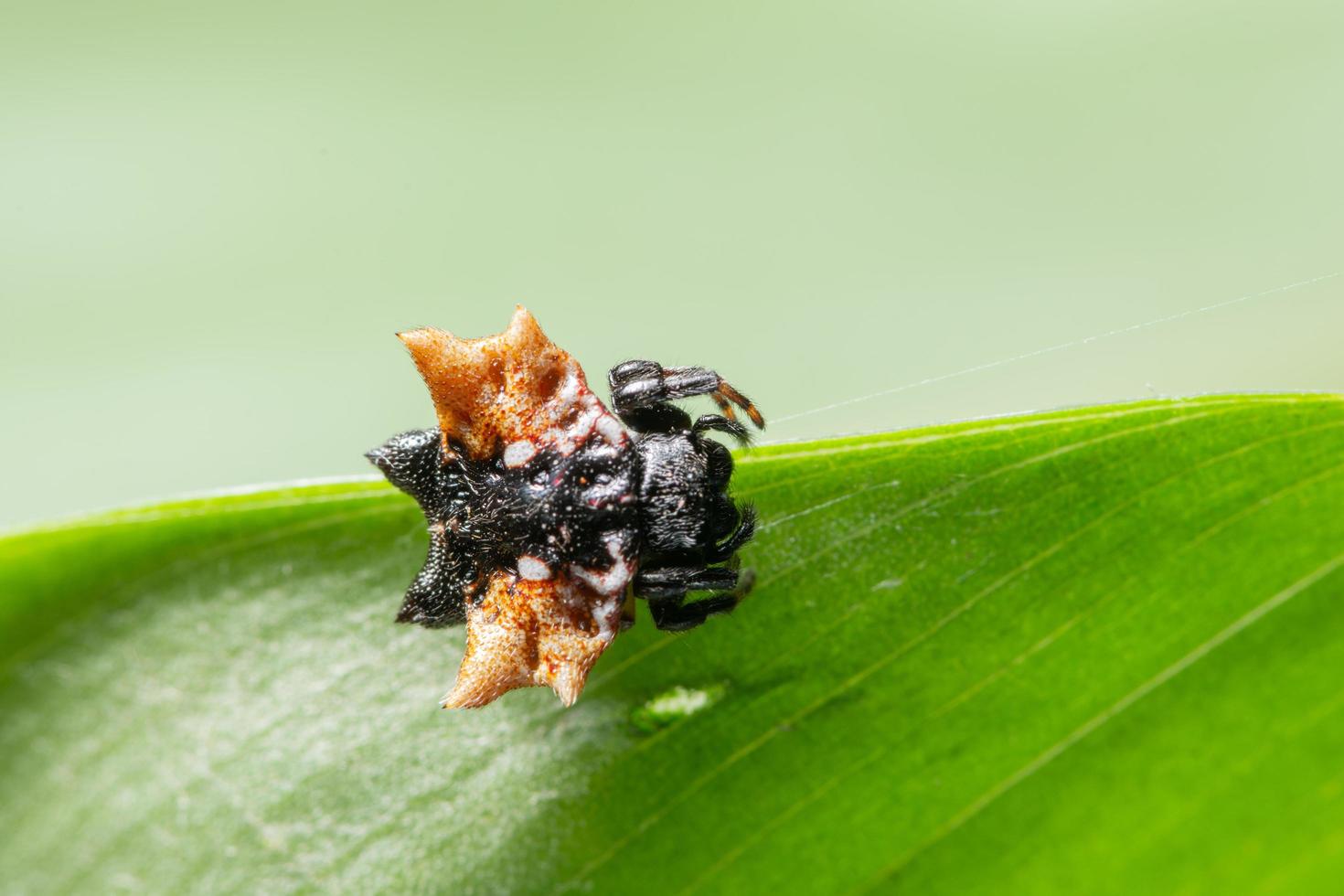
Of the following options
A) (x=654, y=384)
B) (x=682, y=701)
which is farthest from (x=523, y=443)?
(x=682, y=701)

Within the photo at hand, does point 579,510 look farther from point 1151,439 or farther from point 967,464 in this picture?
point 1151,439

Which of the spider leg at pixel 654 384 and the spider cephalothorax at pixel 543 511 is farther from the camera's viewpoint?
the spider leg at pixel 654 384

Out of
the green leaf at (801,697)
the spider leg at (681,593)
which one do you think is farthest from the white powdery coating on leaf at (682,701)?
the spider leg at (681,593)

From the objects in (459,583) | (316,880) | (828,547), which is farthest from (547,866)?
(828,547)

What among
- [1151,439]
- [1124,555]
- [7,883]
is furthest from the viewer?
[7,883]

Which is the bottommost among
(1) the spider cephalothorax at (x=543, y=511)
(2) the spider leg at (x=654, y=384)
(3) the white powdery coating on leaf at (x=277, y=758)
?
(3) the white powdery coating on leaf at (x=277, y=758)

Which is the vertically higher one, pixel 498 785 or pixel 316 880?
pixel 498 785

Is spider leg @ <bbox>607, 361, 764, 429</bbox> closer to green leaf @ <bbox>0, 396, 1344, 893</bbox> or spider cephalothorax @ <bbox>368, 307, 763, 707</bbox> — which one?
spider cephalothorax @ <bbox>368, 307, 763, 707</bbox>

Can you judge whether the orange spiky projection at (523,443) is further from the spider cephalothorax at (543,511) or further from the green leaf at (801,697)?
the green leaf at (801,697)
